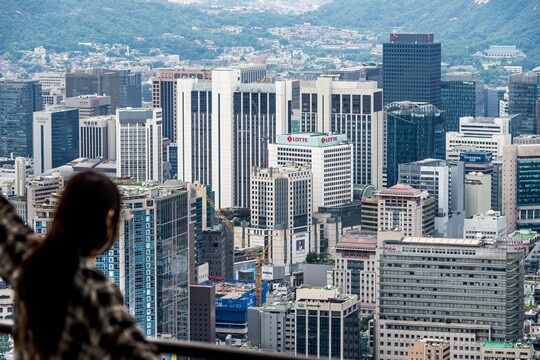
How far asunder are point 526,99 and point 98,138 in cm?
1104

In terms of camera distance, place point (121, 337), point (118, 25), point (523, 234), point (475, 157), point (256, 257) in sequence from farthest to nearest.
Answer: point (118, 25) → point (475, 157) → point (523, 234) → point (256, 257) → point (121, 337)

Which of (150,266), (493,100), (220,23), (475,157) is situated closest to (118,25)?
(220,23)

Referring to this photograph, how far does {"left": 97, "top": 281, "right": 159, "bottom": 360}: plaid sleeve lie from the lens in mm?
1266

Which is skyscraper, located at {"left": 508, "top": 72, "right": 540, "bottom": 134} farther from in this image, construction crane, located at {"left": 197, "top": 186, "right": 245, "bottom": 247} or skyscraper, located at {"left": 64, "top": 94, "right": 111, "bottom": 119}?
construction crane, located at {"left": 197, "top": 186, "right": 245, "bottom": 247}

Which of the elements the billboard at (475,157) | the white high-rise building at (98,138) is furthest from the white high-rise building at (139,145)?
the billboard at (475,157)

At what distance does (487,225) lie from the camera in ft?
81.0

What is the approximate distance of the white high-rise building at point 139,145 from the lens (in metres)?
30.3

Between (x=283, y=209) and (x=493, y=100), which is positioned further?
(x=493, y=100)

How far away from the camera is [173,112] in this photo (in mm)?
34125

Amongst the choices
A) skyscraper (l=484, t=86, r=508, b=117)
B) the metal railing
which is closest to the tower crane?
skyscraper (l=484, t=86, r=508, b=117)

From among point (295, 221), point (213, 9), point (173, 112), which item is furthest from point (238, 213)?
point (213, 9)

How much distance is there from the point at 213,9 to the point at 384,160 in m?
21.1

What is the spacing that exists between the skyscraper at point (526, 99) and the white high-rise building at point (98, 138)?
9.74 meters

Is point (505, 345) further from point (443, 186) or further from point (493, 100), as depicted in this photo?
point (493, 100)
